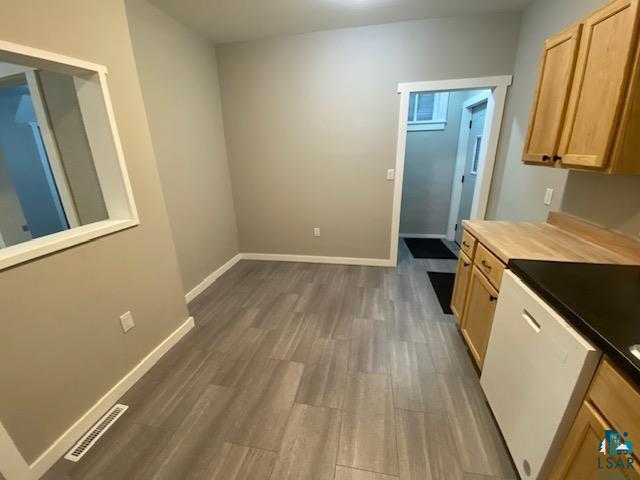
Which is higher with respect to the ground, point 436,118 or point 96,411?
point 436,118

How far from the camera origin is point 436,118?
4.10 metres

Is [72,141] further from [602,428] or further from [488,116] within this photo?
[488,116]

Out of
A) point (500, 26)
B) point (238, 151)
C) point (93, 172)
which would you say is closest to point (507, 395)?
point (93, 172)

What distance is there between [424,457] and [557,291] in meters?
1.00

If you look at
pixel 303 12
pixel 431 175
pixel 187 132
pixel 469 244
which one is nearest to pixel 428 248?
pixel 431 175

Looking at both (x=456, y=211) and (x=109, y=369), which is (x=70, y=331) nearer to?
(x=109, y=369)

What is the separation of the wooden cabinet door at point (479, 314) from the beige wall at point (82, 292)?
7.40 feet

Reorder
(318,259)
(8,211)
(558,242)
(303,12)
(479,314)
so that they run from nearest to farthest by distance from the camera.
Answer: (558,242) < (479,314) < (303,12) < (8,211) < (318,259)

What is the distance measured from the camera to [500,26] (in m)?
2.47

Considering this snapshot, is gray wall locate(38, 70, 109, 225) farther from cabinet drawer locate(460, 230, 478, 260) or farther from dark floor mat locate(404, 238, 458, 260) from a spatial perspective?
dark floor mat locate(404, 238, 458, 260)

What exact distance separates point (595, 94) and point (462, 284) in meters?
1.34

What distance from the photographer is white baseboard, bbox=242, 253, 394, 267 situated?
3479 mm

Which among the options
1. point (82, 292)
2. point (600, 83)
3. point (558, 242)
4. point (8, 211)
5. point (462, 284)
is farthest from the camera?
point (8, 211)

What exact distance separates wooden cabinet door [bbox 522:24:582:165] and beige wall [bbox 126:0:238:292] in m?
2.90
